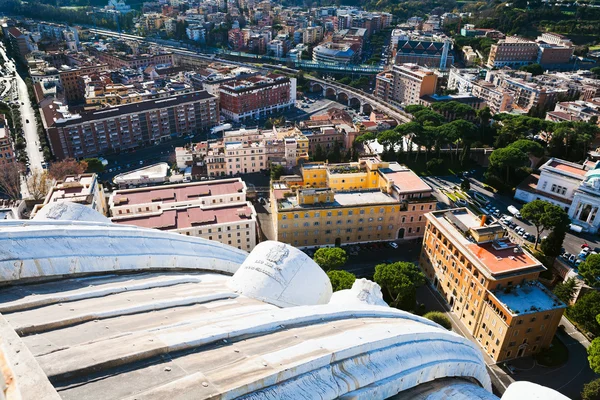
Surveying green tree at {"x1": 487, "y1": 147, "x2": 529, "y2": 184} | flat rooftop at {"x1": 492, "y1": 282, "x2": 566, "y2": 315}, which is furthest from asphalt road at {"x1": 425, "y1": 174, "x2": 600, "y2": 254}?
flat rooftop at {"x1": 492, "y1": 282, "x2": 566, "y2": 315}

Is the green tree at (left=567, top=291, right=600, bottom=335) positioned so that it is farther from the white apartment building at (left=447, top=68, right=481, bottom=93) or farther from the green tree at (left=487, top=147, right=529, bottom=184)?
the white apartment building at (left=447, top=68, right=481, bottom=93)

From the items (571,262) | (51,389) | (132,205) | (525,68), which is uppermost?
(51,389)

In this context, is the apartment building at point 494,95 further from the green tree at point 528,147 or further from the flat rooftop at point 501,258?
the flat rooftop at point 501,258

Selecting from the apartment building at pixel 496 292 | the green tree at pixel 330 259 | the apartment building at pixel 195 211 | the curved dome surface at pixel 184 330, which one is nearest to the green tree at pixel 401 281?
the green tree at pixel 330 259

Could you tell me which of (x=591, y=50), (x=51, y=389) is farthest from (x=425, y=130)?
(x=591, y=50)

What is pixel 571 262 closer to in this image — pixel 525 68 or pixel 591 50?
pixel 525 68

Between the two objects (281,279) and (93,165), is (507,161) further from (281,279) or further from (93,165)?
(93,165)
